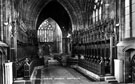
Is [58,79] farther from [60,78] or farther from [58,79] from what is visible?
[60,78]

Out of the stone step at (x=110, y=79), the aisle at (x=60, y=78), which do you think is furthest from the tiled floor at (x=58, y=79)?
the stone step at (x=110, y=79)

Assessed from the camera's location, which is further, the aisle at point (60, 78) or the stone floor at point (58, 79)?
the aisle at point (60, 78)

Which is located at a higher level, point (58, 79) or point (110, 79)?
point (110, 79)

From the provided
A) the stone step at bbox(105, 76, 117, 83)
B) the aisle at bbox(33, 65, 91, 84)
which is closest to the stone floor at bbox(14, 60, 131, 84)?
the aisle at bbox(33, 65, 91, 84)

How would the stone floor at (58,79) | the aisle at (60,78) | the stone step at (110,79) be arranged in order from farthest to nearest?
1. the aisle at (60,78)
2. the stone floor at (58,79)
3. the stone step at (110,79)

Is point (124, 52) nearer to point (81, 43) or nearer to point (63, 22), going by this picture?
point (81, 43)

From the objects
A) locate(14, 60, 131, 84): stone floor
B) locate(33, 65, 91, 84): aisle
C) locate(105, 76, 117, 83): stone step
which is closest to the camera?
locate(105, 76, 117, 83): stone step

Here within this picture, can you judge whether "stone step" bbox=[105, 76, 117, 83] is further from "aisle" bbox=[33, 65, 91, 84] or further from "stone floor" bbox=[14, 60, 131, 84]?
"aisle" bbox=[33, 65, 91, 84]

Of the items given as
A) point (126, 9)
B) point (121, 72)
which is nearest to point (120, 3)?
point (126, 9)

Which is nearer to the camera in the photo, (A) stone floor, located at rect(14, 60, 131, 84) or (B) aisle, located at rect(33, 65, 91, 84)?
(A) stone floor, located at rect(14, 60, 131, 84)

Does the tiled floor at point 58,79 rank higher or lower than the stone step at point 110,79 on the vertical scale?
lower

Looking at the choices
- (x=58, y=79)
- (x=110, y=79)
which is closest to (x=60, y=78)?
(x=58, y=79)

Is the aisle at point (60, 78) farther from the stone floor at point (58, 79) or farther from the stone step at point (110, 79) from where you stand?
the stone step at point (110, 79)

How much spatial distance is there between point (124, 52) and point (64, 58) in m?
15.1
